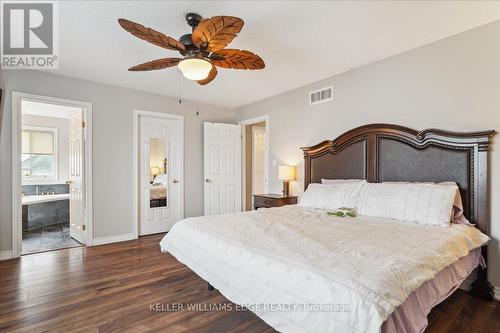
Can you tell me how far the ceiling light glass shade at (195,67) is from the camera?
7.07 ft

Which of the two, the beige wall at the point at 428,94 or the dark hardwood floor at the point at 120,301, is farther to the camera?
the beige wall at the point at 428,94

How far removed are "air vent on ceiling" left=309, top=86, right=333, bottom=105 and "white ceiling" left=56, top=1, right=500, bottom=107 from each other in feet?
0.81

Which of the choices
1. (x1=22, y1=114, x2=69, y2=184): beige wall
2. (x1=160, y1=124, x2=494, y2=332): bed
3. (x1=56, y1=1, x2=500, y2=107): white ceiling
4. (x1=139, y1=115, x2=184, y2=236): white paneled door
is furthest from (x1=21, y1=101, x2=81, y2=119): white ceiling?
(x1=160, y1=124, x2=494, y2=332): bed

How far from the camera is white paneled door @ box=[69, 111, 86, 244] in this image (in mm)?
3918

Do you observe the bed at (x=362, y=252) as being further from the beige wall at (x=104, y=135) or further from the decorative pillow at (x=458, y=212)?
the beige wall at (x=104, y=135)

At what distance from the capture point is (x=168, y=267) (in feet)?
9.89

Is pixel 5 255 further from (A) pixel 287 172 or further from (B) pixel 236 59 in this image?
(A) pixel 287 172

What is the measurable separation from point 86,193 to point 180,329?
2.91 meters

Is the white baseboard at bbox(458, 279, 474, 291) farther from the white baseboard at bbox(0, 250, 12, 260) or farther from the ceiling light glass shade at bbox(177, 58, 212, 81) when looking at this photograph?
the white baseboard at bbox(0, 250, 12, 260)

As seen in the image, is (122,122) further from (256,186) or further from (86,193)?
(256,186)

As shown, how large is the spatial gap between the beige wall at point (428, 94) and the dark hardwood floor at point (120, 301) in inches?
32.8

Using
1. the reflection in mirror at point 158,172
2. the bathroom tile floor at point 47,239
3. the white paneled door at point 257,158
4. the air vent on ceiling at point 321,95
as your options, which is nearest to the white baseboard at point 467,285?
the air vent on ceiling at point 321,95

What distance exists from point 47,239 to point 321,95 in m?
5.05

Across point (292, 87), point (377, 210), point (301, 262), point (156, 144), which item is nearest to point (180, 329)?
point (301, 262)
